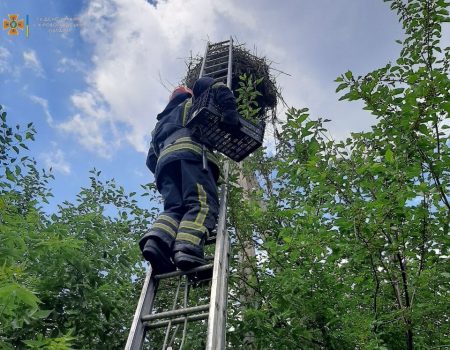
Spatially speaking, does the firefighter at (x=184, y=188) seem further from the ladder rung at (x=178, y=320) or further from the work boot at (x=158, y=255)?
the ladder rung at (x=178, y=320)

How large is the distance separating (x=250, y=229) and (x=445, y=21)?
268cm

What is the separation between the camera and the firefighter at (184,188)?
9.32 ft

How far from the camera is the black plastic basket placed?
11.6 feet

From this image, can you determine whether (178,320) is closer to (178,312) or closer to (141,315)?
(178,312)

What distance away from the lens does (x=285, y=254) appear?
4168 millimetres

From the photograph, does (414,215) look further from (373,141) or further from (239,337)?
(239,337)

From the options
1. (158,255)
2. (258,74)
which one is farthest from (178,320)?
(258,74)

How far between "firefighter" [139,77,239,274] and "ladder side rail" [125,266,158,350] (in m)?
0.11

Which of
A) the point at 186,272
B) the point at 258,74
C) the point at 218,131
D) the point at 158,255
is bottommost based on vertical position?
the point at 186,272

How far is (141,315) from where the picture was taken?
2.59m

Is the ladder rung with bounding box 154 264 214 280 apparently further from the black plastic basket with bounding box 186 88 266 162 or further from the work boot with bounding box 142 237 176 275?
the black plastic basket with bounding box 186 88 266 162

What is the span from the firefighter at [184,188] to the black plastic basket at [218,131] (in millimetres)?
62

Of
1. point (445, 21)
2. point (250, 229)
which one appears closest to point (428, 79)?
point (445, 21)

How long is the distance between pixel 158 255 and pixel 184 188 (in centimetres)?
62
